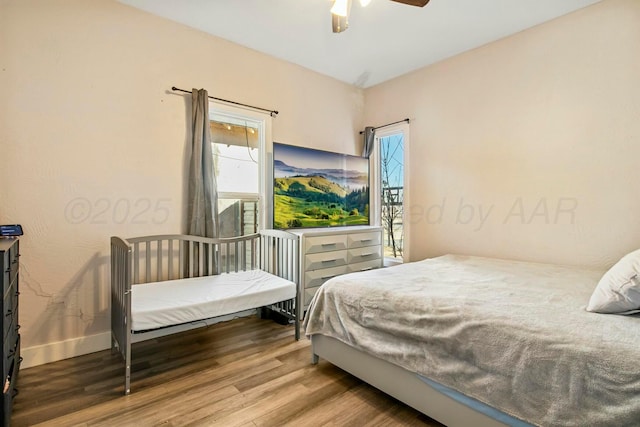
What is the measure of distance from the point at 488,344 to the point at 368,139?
10.2ft

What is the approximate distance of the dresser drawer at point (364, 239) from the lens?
3.41 metres

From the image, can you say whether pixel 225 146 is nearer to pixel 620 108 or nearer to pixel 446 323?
pixel 446 323

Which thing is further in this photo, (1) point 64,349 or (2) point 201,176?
(2) point 201,176

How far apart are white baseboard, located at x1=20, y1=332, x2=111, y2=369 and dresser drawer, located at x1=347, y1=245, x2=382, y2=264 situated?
7.40 ft

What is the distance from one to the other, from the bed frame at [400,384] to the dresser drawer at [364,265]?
1329mm

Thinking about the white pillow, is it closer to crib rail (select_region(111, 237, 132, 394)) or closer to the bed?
the bed

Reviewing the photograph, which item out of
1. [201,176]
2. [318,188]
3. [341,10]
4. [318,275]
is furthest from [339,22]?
[318,275]

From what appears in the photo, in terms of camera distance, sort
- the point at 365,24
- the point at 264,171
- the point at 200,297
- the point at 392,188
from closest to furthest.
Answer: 1. the point at 200,297
2. the point at 365,24
3. the point at 264,171
4. the point at 392,188

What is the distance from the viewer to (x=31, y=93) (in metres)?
2.14

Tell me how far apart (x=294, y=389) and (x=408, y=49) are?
3151 mm

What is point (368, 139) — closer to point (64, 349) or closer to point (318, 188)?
point (318, 188)

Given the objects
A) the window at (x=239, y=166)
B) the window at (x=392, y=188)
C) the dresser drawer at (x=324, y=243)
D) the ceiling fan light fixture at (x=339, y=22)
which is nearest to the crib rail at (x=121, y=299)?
the window at (x=239, y=166)

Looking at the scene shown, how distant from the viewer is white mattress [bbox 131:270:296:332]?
192 centimetres

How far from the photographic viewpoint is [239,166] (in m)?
3.17
